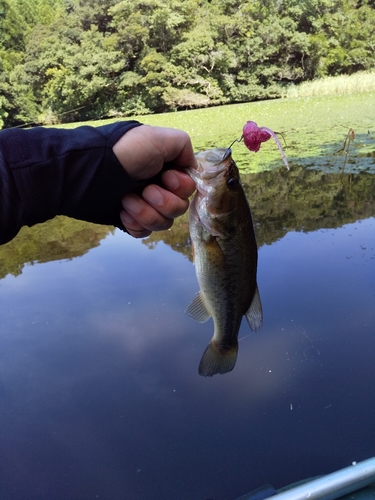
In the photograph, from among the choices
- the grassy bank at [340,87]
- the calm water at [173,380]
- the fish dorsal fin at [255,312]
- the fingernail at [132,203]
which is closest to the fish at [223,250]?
the fish dorsal fin at [255,312]

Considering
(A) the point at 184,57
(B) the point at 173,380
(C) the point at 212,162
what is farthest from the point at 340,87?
(C) the point at 212,162

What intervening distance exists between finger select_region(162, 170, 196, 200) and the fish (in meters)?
0.05

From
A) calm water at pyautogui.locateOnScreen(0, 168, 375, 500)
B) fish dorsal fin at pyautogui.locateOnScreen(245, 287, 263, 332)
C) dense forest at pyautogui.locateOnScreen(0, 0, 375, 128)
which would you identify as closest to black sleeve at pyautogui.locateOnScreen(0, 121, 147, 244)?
fish dorsal fin at pyautogui.locateOnScreen(245, 287, 263, 332)

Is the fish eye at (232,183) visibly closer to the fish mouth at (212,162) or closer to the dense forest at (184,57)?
the fish mouth at (212,162)

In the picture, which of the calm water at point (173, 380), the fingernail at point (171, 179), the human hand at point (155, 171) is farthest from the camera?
the calm water at point (173, 380)

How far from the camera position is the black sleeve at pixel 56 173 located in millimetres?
1668

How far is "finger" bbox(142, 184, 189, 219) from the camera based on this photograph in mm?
1903

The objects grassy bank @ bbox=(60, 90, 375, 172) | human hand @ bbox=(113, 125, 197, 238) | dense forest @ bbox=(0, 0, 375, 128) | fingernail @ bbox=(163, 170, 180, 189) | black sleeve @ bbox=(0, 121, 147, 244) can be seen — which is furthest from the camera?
dense forest @ bbox=(0, 0, 375, 128)

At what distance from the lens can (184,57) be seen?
29359 mm

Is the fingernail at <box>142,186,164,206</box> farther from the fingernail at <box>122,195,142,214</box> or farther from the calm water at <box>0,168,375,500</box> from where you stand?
the calm water at <box>0,168,375,500</box>

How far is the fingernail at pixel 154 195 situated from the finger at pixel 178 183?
6 centimetres

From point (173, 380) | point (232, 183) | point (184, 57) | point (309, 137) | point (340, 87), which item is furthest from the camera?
point (184, 57)

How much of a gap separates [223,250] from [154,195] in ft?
1.27

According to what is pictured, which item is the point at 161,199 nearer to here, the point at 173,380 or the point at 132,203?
the point at 132,203
